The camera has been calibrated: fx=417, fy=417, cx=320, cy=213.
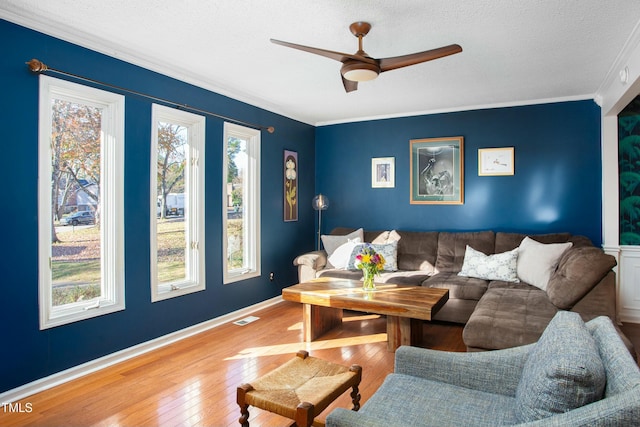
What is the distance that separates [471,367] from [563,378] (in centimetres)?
67

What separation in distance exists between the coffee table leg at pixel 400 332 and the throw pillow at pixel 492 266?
127cm

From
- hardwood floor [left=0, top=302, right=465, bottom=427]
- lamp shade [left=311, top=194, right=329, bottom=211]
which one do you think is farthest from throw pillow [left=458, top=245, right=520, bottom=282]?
lamp shade [left=311, top=194, right=329, bottom=211]

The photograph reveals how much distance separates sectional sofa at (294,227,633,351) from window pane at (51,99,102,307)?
2.45m

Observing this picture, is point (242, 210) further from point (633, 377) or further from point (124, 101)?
point (633, 377)

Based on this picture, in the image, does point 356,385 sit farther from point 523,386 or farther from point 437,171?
point 437,171

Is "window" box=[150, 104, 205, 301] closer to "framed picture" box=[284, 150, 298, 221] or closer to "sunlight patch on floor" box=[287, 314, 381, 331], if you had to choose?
"sunlight patch on floor" box=[287, 314, 381, 331]

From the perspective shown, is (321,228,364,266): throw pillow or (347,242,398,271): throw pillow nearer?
(347,242,398,271): throw pillow

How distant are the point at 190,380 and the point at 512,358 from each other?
2.23 m

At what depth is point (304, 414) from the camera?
1862mm

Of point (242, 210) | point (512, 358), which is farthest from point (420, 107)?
point (512, 358)

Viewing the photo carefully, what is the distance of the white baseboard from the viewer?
2.77 metres

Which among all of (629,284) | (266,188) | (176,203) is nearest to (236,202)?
(266,188)

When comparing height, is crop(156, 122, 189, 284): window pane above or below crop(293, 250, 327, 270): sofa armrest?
above

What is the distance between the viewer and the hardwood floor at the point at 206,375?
252 centimetres
